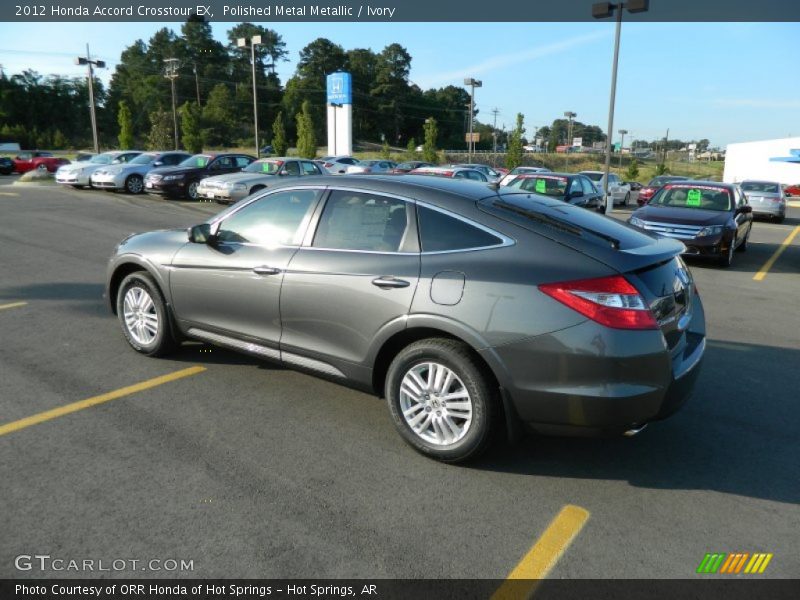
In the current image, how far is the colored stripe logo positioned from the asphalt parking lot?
4 centimetres

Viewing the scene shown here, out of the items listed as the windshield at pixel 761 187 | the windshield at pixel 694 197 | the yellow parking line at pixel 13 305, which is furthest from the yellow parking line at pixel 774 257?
the yellow parking line at pixel 13 305

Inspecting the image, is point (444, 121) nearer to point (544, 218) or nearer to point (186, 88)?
point (186, 88)

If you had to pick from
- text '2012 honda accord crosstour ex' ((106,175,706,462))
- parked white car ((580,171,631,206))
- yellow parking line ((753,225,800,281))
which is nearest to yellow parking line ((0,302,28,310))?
text '2012 honda accord crosstour ex' ((106,175,706,462))

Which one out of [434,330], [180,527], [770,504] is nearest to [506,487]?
[434,330]

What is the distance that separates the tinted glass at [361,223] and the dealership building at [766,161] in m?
50.7

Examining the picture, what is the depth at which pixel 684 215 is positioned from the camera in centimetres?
1120

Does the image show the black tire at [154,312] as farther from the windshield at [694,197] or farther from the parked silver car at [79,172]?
the parked silver car at [79,172]

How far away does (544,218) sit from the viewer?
374 cm

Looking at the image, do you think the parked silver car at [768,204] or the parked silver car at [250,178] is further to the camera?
the parked silver car at [768,204]

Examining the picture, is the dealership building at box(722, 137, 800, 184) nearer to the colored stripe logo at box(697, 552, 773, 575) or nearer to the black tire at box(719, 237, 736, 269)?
the black tire at box(719, 237, 736, 269)

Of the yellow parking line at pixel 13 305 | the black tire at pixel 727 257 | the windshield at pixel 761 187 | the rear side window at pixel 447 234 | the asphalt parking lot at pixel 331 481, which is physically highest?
the rear side window at pixel 447 234

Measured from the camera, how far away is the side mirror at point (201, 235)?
469cm

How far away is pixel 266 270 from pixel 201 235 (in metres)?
0.78

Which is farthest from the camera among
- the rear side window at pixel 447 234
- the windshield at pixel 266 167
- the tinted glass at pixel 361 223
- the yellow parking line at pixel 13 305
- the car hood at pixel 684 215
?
the windshield at pixel 266 167
